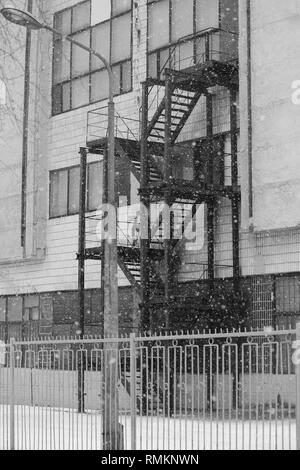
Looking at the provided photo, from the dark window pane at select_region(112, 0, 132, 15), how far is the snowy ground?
16054 mm

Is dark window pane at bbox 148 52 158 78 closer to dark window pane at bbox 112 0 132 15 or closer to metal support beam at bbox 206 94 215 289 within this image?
dark window pane at bbox 112 0 132 15

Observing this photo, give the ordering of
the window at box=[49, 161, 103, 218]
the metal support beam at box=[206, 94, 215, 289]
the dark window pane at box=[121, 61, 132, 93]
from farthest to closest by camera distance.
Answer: the window at box=[49, 161, 103, 218] < the dark window pane at box=[121, 61, 132, 93] < the metal support beam at box=[206, 94, 215, 289]

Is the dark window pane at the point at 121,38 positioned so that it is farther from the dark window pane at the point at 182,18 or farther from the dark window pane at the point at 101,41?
the dark window pane at the point at 182,18

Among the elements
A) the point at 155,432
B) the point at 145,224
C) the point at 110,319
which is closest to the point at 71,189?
the point at 145,224

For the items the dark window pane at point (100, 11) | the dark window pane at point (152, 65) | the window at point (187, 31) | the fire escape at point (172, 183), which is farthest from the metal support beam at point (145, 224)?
the dark window pane at point (100, 11)

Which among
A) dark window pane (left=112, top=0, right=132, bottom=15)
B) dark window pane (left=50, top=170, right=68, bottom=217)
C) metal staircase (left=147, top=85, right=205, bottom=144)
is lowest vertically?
dark window pane (left=50, top=170, right=68, bottom=217)

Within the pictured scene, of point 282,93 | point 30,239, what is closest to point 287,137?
point 282,93

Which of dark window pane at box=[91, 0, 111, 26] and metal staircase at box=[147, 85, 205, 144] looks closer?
metal staircase at box=[147, 85, 205, 144]

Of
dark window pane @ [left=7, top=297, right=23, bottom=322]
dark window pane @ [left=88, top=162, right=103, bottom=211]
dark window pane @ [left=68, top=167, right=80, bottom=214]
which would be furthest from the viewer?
dark window pane @ [left=7, top=297, right=23, bottom=322]

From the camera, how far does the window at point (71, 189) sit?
28.3 meters

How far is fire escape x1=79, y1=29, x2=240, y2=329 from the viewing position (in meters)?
22.9

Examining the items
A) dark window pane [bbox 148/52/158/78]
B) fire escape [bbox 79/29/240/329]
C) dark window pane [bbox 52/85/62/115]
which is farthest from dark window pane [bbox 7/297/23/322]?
dark window pane [bbox 148/52/158/78]

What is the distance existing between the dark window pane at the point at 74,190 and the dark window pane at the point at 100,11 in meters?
4.75

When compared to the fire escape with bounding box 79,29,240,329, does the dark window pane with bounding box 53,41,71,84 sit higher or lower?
higher
